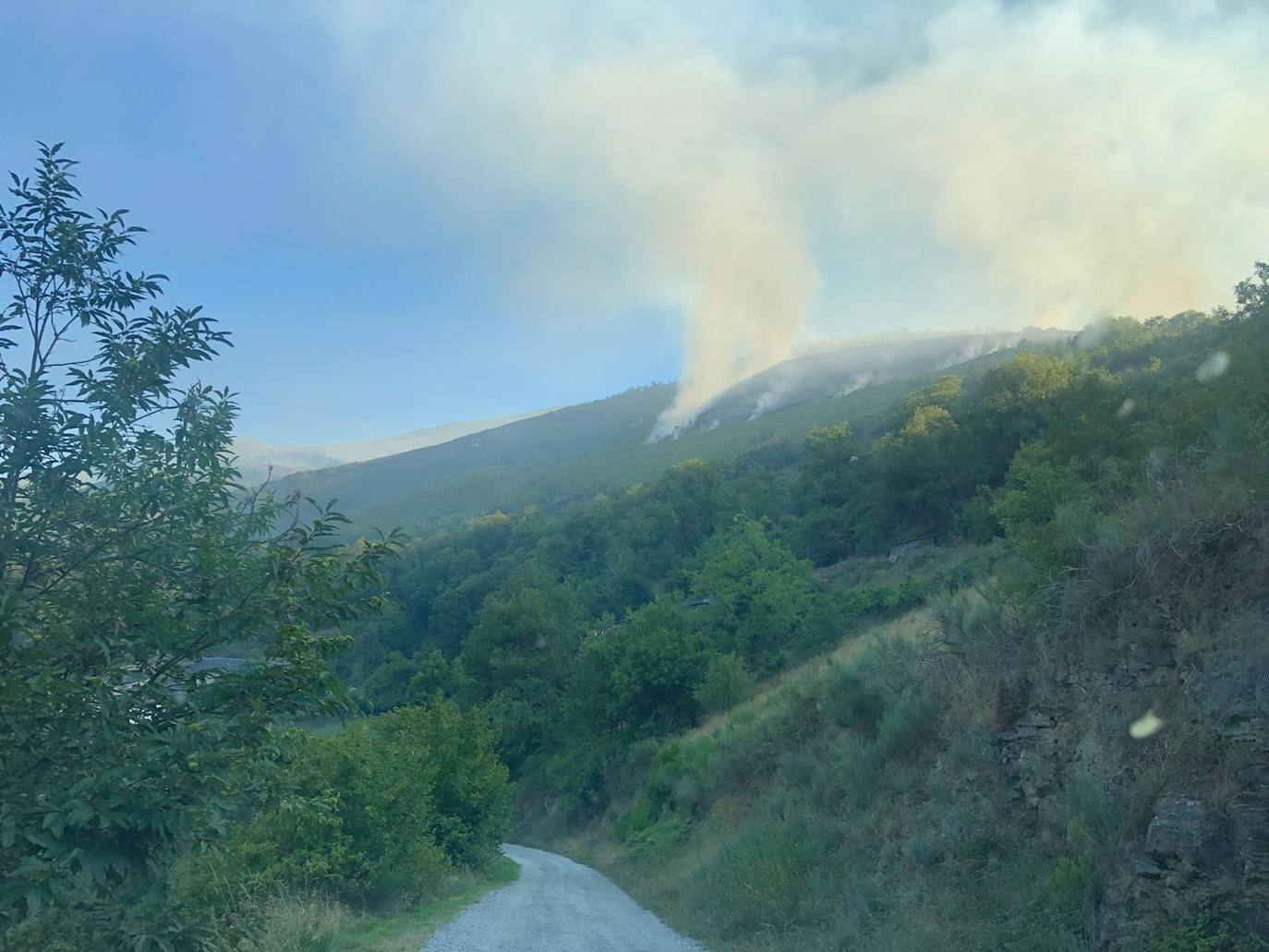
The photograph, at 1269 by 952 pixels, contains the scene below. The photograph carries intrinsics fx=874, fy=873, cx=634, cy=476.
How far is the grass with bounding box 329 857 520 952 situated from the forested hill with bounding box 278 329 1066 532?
8285 centimetres

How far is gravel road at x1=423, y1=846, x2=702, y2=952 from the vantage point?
40.1 ft

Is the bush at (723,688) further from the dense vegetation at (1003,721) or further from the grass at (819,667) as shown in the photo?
the grass at (819,667)

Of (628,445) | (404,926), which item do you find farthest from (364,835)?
(628,445)

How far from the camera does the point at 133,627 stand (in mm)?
5457

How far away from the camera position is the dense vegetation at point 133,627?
16.0 ft

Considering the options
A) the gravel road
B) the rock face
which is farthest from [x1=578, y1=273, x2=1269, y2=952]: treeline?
the gravel road

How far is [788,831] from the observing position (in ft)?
47.5

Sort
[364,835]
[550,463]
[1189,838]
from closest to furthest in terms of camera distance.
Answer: [1189,838] → [364,835] → [550,463]

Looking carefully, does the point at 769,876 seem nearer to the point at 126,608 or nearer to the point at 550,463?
the point at 126,608

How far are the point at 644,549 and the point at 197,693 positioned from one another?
66717mm

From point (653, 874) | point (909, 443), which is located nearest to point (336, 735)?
point (653, 874)

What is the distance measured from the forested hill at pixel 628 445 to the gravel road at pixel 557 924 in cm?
Result: 8209

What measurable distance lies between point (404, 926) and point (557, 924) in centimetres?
263

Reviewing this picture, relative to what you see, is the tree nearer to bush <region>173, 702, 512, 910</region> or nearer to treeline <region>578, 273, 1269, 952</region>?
bush <region>173, 702, 512, 910</region>
